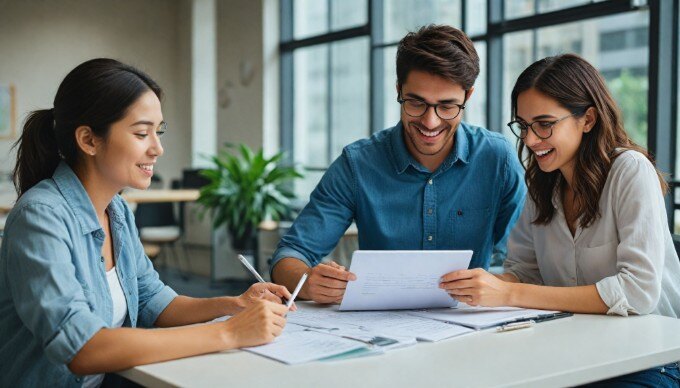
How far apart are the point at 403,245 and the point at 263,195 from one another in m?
4.52

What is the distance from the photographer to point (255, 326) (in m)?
1.59

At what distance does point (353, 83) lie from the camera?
715cm

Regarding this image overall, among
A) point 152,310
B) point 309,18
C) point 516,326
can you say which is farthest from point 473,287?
point 309,18

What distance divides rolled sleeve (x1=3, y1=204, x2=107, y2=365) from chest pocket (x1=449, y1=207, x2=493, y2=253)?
1.16m

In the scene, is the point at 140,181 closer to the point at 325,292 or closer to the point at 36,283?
the point at 36,283

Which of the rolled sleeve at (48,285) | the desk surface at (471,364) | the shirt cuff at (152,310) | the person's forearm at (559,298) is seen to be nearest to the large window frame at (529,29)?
the person's forearm at (559,298)

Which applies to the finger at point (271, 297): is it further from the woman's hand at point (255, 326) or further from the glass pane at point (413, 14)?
the glass pane at point (413, 14)

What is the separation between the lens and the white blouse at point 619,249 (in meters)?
1.91

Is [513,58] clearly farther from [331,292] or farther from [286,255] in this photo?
[331,292]

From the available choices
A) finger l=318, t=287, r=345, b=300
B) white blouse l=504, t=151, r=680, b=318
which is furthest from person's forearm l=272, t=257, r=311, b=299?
white blouse l=504, t=151, r=680, b=318

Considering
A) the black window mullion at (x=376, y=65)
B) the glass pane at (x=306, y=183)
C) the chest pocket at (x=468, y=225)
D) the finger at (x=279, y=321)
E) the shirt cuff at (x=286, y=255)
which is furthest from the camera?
the glass pane at (x=306, y=183)

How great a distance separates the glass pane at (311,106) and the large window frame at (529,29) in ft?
0.24

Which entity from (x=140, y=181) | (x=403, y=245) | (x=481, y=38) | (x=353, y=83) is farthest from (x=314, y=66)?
(x=140, y=181)

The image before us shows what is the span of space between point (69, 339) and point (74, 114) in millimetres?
509
